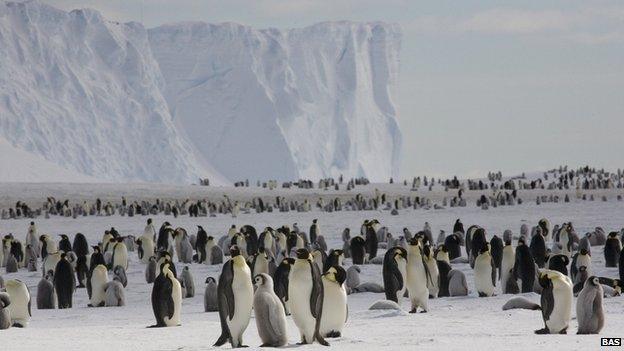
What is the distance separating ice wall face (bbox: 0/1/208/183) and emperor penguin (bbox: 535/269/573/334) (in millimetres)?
→ 76590

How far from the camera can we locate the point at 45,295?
1472 cm

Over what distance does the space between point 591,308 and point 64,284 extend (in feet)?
24.4

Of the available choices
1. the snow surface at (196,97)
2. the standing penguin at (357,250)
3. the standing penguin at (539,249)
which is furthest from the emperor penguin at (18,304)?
the snow surface at (196,97)

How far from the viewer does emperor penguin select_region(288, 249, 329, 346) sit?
9125 millimetres

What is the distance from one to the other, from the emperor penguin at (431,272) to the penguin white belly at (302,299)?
196 inches

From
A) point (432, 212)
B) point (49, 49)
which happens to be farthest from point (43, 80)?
point (432, 212)

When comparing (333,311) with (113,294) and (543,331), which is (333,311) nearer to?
(543,331)

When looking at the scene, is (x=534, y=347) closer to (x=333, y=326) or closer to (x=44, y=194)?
(x=333, y=326)

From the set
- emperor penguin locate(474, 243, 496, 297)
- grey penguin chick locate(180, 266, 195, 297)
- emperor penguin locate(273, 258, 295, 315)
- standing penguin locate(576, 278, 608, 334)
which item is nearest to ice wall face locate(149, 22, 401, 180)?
grey penguin chick locate(180, 266, 195, 297)

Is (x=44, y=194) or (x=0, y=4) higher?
(x=0, y=4)

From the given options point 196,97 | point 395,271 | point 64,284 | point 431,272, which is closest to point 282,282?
point 395,271

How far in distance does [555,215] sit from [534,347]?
2749 cm

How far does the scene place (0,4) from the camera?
89875mm

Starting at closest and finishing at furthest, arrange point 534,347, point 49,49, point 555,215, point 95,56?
point 534,347 < point 555,215 < point 49,49 < point 95,56
